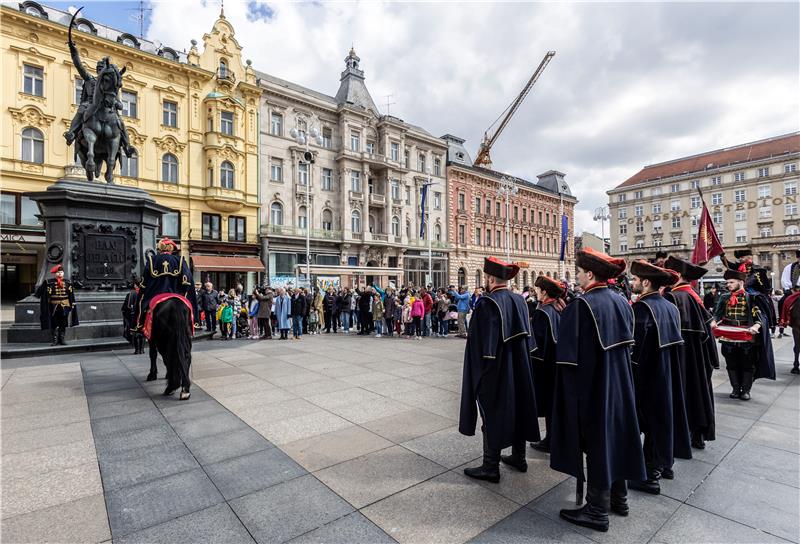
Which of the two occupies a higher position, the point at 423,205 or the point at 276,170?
the point at 276,170

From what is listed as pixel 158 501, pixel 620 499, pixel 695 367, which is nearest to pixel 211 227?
pixel 158 501

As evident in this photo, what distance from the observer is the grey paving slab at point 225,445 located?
392 centimetres

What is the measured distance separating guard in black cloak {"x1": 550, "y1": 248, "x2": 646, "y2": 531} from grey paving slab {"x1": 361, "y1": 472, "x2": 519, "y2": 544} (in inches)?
22.7

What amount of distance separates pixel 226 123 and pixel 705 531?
3492 centimetres

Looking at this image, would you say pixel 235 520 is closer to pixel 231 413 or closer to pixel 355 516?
pixel 355 516

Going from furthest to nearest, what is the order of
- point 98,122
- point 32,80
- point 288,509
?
point 32,80 → point 98,122 → point 288,509

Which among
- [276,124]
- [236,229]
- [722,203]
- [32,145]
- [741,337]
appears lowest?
[741,337]

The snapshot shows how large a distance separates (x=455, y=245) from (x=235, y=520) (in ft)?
151

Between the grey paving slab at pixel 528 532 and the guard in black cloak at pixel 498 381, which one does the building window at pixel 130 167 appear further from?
the grey paving slab at pixel 528 532

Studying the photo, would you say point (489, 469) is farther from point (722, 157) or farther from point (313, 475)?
point (722, 157)

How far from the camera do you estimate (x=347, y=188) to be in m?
38.0

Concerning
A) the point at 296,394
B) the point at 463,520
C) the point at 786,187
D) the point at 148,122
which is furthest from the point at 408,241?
the point at 786,187

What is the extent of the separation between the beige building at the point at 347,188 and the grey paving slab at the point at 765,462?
24762 millimetres

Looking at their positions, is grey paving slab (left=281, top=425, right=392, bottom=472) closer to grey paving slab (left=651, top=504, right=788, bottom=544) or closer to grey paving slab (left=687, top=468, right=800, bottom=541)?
grey paving slab (left=651, top=504, right=788, bottom=544)
